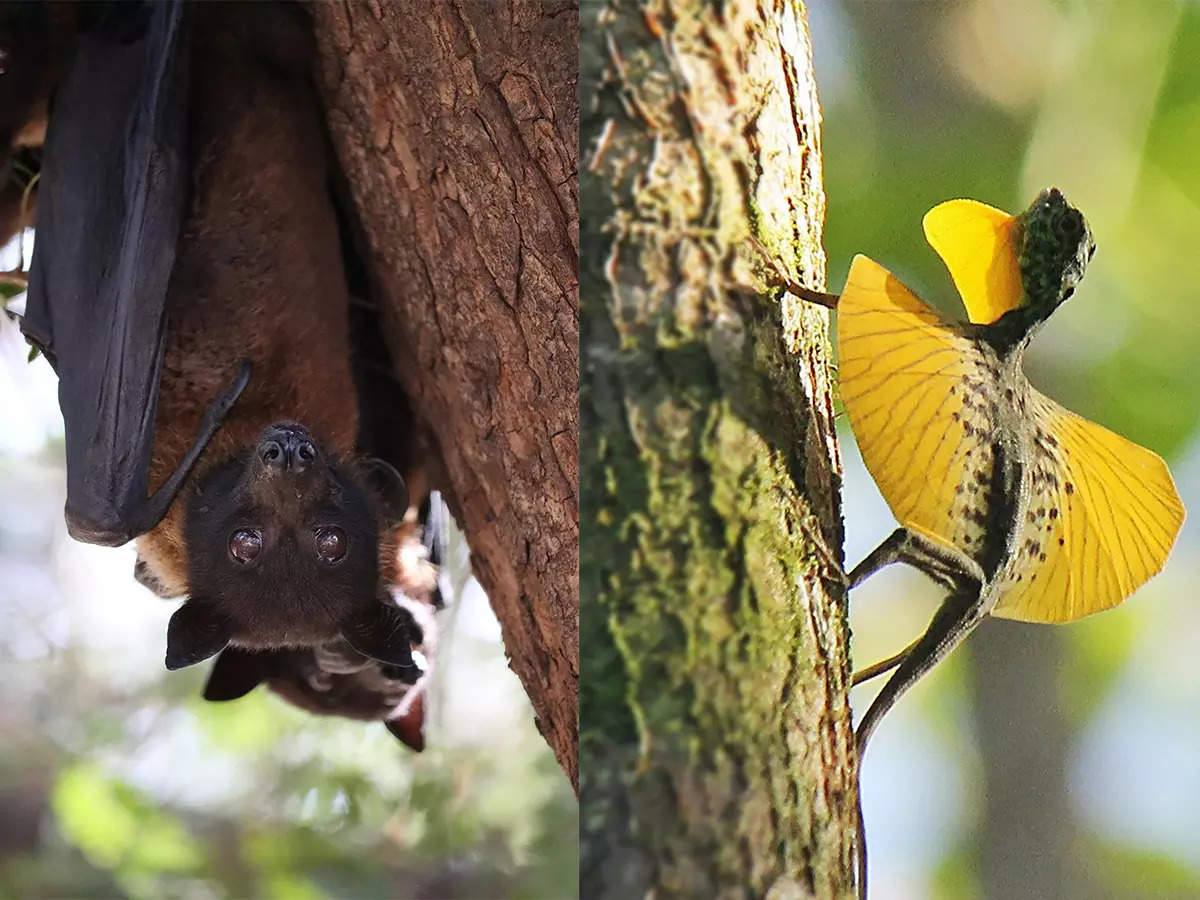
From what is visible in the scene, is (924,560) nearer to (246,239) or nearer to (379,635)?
(379,635)

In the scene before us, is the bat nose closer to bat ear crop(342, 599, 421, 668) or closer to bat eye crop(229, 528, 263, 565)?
bat eye crop(229, 528, 263, 565)

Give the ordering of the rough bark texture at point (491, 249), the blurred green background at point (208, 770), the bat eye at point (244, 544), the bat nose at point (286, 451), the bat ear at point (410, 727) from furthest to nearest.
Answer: the blurred green background at point (208, 770)
the bat ear at point (410, 727)
the bat eye at point (244, 544)
the bat nose at point (286, 451)
the rough bark texture at point (491, 249)

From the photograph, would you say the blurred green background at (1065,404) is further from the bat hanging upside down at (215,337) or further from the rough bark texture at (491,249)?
the bat hanging upside down at (215,337)

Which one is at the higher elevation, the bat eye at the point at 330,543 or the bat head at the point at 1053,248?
the bat head at the point at 1053,248

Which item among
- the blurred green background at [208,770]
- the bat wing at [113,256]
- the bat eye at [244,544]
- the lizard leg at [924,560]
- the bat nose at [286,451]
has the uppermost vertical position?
the bat wing at [113,256]

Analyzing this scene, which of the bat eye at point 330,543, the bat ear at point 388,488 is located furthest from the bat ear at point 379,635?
the bat ear at point 388,488

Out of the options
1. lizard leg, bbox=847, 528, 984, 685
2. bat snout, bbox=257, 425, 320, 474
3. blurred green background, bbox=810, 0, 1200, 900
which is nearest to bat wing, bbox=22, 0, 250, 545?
bat snout, bbox=257, 425, 320, 474

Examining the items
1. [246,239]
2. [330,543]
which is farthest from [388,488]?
[246,239]
